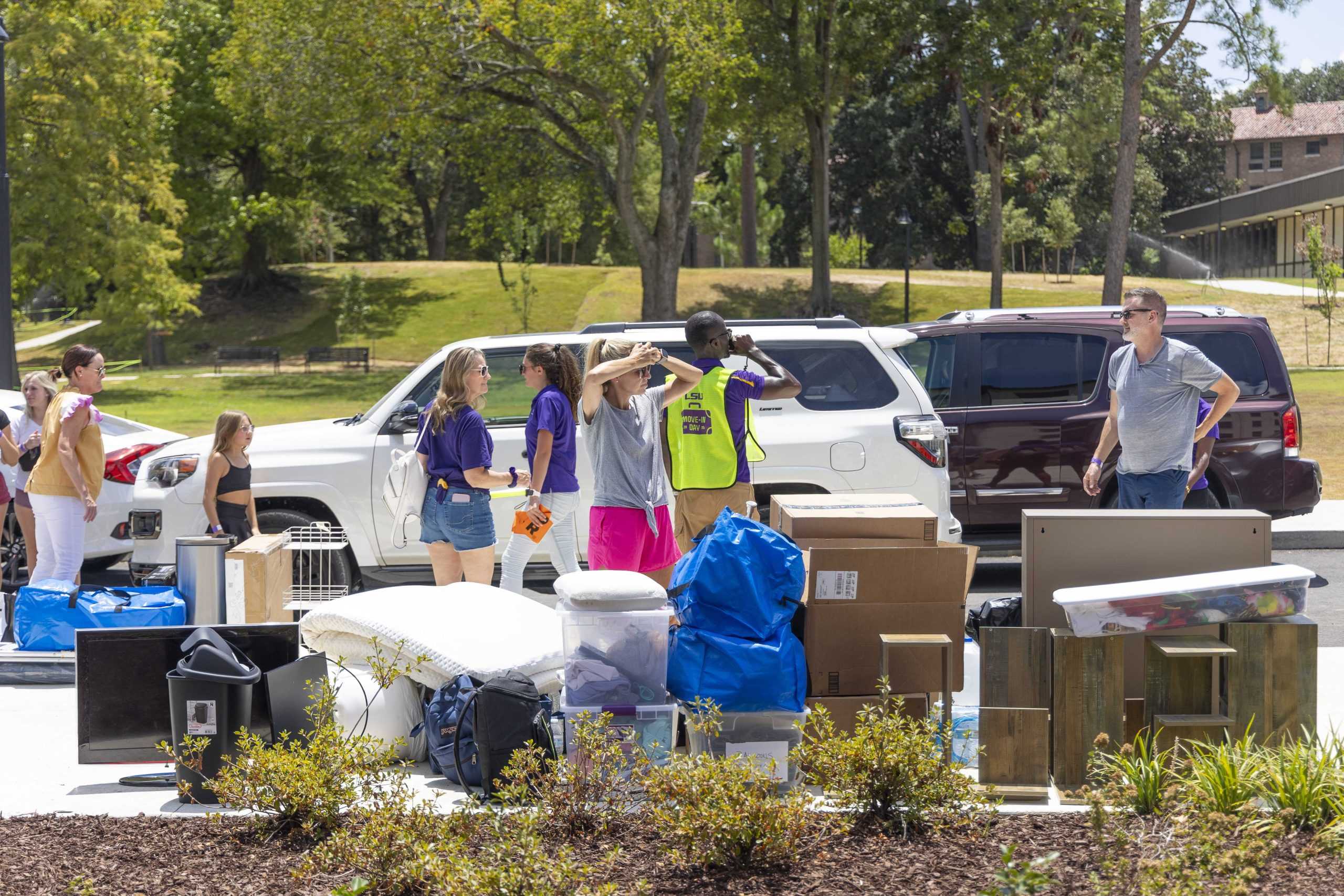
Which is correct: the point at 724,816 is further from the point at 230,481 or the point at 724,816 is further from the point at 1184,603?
the point at 230,481

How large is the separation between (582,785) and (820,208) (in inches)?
1322

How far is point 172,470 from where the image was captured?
9109 millimetres

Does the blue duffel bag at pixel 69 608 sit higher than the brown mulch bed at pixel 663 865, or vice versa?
the blue duffel bag at pixel 69 608

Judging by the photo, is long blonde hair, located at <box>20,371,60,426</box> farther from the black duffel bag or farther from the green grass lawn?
the green grass lawn

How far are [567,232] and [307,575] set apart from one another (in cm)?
2728

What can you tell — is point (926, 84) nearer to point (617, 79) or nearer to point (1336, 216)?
point (617, 79)

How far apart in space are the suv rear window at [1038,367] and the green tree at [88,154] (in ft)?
78.9

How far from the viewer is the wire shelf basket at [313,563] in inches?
306

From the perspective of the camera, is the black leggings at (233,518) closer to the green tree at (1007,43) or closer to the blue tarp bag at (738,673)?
the blue tarp bag at (738,673)

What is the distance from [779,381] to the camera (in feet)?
23.4

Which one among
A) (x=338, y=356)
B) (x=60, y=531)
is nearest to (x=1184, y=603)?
(x=60, y=531)

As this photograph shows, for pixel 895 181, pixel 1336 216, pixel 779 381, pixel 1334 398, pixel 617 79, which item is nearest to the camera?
pixel 779 381

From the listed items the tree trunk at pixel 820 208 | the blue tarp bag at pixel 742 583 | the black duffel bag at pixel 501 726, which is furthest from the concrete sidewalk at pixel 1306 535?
the tree trunk at pixel 820 208

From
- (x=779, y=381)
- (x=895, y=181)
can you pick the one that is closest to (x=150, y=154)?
(x=779, y=381)
